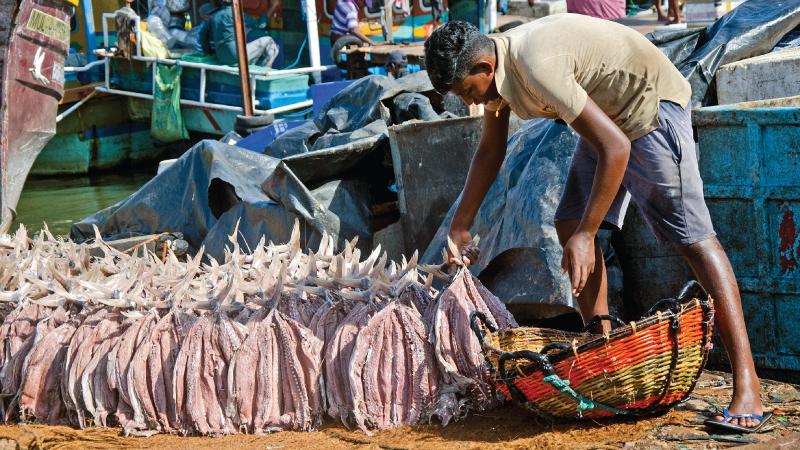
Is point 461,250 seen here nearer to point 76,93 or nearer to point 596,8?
point 596,8

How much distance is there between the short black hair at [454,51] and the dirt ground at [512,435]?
4.34 ft

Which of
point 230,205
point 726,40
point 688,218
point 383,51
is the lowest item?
point 230,205

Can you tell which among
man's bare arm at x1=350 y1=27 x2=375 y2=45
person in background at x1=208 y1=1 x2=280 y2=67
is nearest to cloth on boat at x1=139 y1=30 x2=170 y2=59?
person in background at x1=208 y1=1 x2=280 y2=67

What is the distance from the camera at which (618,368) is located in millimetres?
3213

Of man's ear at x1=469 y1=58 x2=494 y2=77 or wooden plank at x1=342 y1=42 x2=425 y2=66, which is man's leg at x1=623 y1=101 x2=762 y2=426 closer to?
man's ear at x1=469 y1=58 x2=494 y2=77

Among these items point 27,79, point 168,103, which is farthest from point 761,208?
point 168,103

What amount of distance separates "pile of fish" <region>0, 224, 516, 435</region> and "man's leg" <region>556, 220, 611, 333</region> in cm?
34

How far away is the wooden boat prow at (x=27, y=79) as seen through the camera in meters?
8.41

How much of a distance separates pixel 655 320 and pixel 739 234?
138cm

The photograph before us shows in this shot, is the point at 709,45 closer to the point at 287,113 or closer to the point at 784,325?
the point at 784,325

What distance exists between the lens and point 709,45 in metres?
5.78

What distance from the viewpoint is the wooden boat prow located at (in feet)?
27.6

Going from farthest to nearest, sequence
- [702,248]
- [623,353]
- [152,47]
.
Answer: [152,47], [702,248], [623,353]

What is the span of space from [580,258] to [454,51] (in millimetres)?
855
